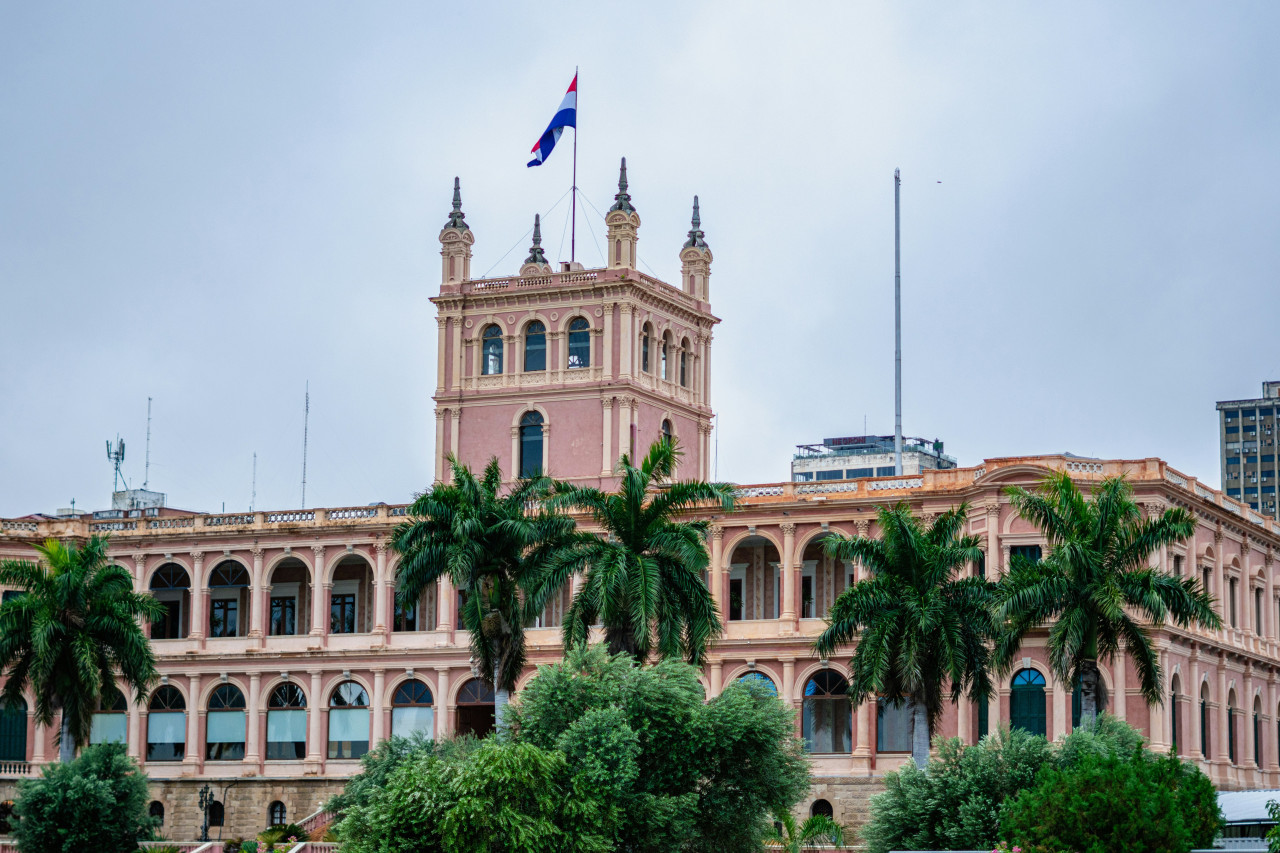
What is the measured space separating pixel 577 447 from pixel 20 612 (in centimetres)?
2530

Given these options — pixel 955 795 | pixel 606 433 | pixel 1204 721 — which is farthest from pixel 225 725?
pixel 955 795

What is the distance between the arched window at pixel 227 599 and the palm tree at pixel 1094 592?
121 ft

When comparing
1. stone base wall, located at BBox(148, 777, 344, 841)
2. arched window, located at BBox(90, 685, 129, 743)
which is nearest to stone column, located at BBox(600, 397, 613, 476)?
stone base wall, located at BBox(148, 777, 344, 841)

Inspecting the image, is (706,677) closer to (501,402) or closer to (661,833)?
(501,402)

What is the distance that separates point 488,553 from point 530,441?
2794cm

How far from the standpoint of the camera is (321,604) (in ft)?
286

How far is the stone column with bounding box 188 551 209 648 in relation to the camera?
88.7 m

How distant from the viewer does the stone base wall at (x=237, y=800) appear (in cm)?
8519

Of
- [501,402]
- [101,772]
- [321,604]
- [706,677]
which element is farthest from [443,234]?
[101,772]

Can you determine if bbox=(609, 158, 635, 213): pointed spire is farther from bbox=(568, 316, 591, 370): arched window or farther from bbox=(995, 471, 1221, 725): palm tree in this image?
bbox=(995, 471, 1221, 725): palm tree

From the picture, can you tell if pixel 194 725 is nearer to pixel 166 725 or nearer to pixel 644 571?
pixel 166 725

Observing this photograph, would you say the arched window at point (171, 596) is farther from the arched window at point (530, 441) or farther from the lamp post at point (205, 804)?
the arched window at point (530, 441)

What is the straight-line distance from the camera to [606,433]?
8869 cm

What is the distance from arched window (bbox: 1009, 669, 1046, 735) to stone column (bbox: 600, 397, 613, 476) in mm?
19714
